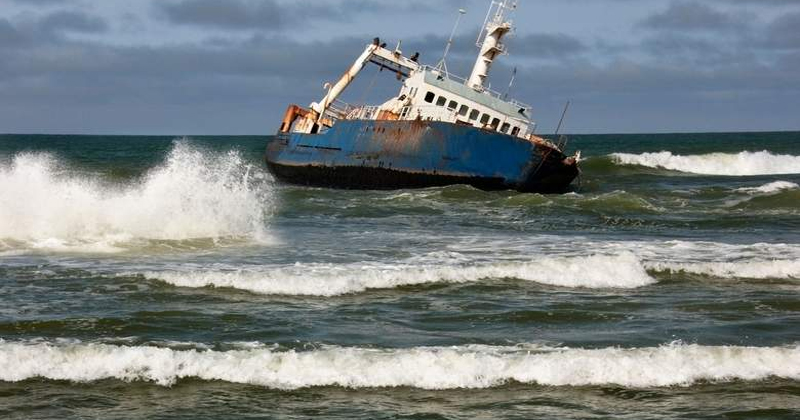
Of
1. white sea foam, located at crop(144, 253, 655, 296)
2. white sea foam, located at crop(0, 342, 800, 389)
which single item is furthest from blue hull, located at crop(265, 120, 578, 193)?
white sea foam, located at crop(0, 342, 800, 389)

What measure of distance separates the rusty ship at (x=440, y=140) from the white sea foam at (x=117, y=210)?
1034cm

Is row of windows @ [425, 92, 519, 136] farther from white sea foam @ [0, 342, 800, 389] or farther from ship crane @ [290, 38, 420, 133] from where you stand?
white sea foam @ [0, 342, 800, 389]

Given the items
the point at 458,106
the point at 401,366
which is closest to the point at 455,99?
the point at 458,106

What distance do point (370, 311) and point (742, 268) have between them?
6.60m

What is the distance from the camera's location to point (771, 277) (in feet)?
53.1

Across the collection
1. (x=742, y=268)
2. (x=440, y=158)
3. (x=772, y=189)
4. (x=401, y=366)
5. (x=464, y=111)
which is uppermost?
(x=772, y=189)

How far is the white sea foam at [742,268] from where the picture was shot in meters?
16.3

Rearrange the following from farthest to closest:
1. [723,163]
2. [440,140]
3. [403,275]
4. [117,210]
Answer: [723,163] → [440,140] → [117,210] → [403,275]

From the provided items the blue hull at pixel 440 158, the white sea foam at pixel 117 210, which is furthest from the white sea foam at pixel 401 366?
the blue hull at pixel 440 158

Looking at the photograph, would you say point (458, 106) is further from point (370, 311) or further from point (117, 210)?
point (370, 311)

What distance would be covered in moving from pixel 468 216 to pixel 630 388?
1716 centimetres

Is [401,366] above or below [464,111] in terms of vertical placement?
below

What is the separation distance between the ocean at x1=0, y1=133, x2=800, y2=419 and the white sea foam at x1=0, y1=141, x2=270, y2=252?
0.19 feet

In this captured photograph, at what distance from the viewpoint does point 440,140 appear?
1261 inches
